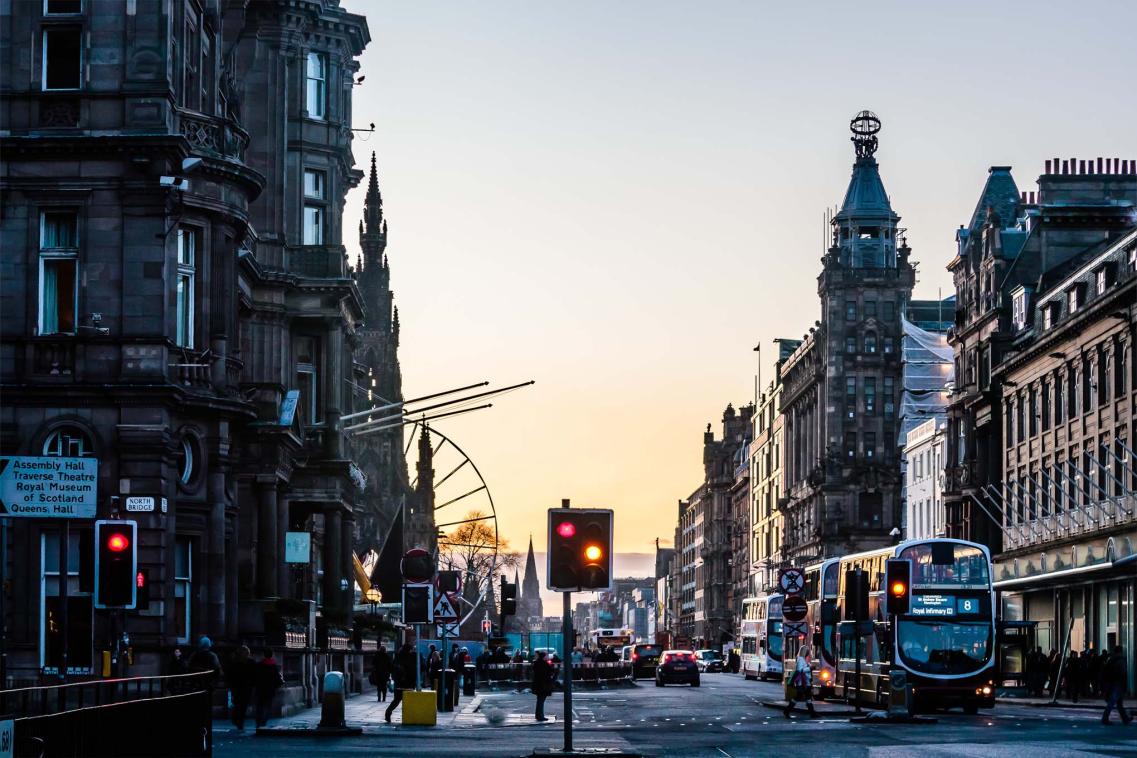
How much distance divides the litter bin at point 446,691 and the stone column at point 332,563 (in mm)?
7247

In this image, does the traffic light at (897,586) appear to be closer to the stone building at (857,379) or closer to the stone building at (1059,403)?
the stone building at (1059,403)

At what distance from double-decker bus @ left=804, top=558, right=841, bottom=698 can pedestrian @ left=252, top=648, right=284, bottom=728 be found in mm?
20493

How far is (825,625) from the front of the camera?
58406 millimetres

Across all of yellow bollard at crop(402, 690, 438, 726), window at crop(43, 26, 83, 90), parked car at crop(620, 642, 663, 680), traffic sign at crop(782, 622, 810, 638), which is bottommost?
parked car at crop(620, 642, 663, 680)

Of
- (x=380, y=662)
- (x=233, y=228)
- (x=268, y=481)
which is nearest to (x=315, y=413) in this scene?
(x=380, y=662)

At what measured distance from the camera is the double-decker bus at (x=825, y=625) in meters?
57.6

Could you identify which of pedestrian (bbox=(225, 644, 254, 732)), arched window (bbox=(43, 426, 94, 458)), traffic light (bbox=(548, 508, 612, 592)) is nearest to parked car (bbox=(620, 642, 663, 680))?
pedestrian (bbox=(225, 644, 254, 732))

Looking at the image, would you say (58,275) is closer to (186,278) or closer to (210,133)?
(186,278)

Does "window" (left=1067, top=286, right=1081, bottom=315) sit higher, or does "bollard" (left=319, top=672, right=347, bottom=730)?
"window" (left=1067, top=286, right=1081, bottom=315)

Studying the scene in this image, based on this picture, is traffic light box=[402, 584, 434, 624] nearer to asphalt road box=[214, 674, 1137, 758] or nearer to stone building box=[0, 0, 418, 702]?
asphalt road box=[214, 674, 1137, 758]

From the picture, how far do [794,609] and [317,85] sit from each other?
2206cm

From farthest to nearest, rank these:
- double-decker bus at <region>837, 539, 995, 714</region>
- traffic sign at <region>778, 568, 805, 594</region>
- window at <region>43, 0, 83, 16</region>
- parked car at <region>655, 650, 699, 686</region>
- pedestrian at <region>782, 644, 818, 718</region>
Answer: parked car at <region>655, 650, 699, 686</region>
traffic sign at <region>778, 568, 805, 594</region>
pedestrian at <region>782, 644, 818, 718</region>
double-decker bus at <region>837, 539, 995, 714</region>
window at <region>43, 0, 83, 16</region>

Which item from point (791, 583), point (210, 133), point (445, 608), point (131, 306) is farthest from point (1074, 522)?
point (131, 306)

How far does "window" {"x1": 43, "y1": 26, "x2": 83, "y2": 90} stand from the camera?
39219 mm
